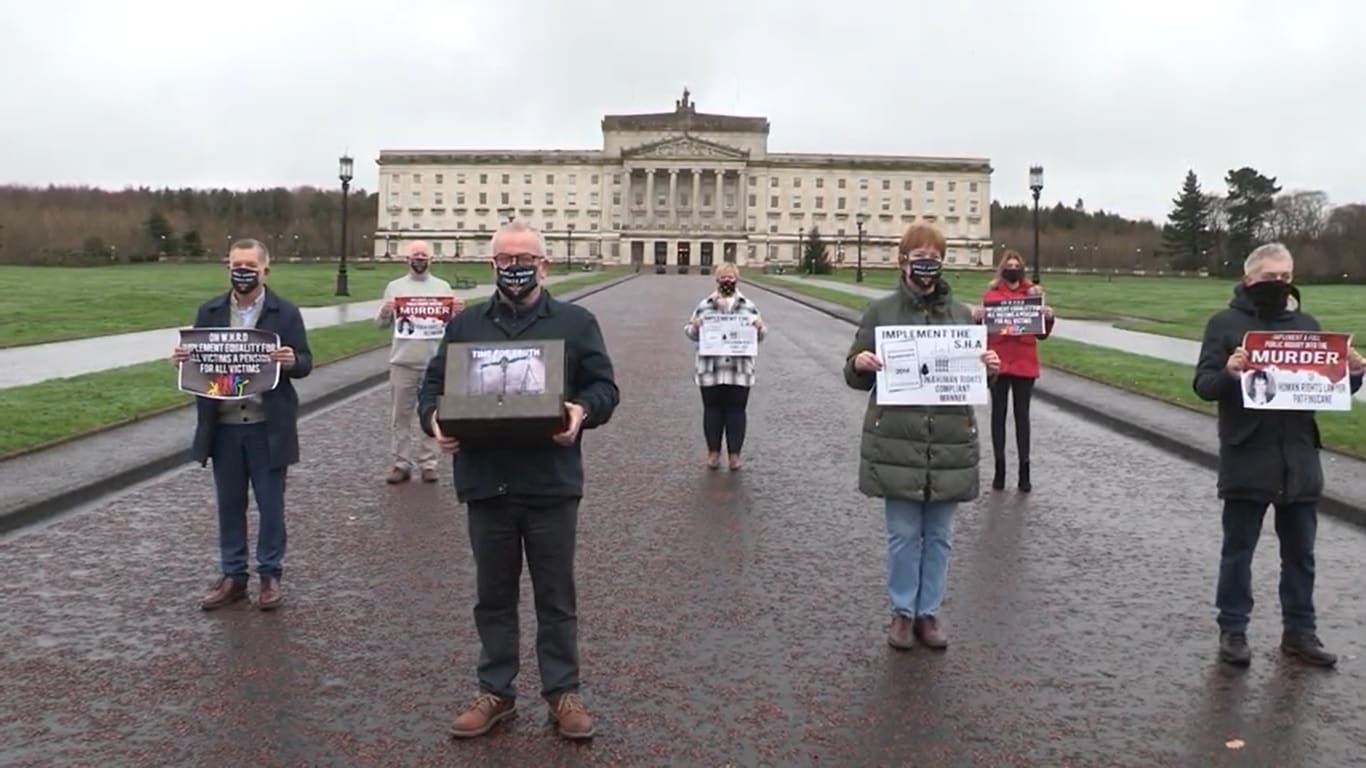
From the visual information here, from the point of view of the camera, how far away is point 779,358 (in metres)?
25.3

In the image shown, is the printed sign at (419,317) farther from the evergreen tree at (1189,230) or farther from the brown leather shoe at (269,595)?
the evergreen tree at (1189,230)

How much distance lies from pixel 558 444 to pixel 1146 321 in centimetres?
4019

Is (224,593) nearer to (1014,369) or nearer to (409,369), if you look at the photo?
(409,369)

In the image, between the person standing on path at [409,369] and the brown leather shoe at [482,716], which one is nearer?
the brown leather shoe at [482,716]

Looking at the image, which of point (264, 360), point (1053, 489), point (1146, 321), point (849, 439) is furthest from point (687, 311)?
point (264, 360)

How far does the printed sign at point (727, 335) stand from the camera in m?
11.8

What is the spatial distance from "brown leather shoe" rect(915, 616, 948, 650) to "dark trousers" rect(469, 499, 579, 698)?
2.18 metres

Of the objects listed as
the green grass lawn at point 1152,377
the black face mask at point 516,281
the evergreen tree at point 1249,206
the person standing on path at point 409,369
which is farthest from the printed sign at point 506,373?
the evergreen tree at point 1249,206

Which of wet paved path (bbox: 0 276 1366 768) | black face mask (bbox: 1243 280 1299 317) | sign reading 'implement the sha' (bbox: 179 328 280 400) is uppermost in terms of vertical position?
black face mask (bbox: 1243 280 1299 317)

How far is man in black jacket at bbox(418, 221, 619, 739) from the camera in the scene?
5141 mm

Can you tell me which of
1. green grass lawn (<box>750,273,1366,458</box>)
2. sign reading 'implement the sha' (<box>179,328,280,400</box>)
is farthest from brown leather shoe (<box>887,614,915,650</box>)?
green grass lawn (<box>750,273,1366,458</box>)

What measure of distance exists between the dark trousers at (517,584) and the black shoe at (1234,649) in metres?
Result: 3.54

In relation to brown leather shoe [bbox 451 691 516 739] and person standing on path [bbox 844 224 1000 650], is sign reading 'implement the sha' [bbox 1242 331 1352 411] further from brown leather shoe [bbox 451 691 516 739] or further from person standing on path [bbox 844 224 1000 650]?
brown leather shoe [bbox 451 691 516 739]

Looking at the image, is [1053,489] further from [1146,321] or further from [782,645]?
[1146,321]
